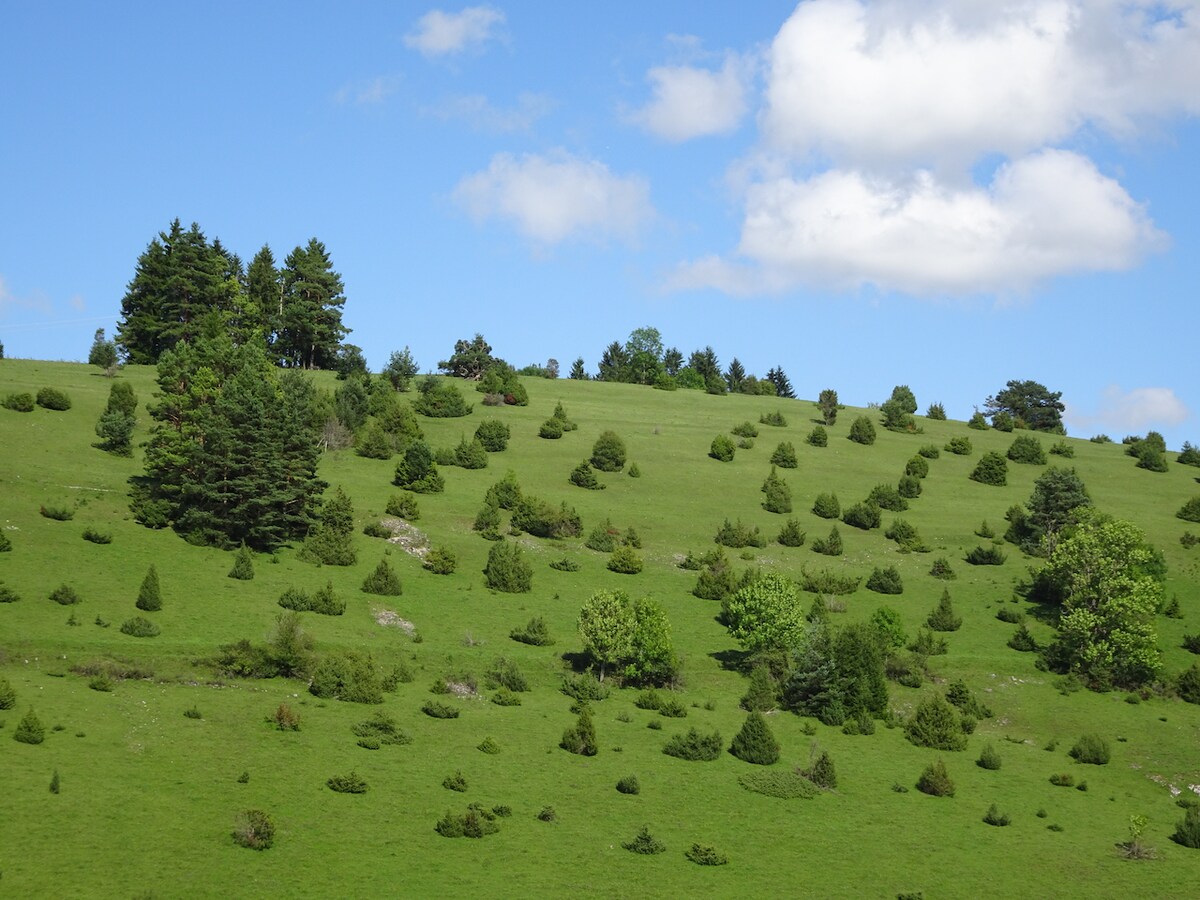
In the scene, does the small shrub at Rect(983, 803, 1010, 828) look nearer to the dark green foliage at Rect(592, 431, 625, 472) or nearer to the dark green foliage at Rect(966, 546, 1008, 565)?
the dark green foliage at Rect(966, 546, 1008, 565)

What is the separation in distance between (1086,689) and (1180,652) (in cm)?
921

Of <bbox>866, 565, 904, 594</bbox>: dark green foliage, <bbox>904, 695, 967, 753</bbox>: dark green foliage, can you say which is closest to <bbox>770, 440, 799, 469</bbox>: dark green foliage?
<bbox>866, 565, 904, 594</bbox>: dark green foliage

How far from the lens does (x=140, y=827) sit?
44406 millimetres

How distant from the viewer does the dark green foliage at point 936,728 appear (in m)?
66.9

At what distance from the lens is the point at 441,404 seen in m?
125

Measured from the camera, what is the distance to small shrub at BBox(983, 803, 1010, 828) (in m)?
57.1

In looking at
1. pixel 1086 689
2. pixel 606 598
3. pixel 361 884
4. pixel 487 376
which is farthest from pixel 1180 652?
pixel 487 376

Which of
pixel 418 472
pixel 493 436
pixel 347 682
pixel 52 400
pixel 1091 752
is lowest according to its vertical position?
pixel 1091 752

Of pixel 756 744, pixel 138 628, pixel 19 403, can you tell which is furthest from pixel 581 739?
pixel 19 403

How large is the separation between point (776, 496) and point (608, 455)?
56.2 ft

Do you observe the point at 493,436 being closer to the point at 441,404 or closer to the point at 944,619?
the point at 441,404

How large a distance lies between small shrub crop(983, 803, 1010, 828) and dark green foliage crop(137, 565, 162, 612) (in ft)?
154

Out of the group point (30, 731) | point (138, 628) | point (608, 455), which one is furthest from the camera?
point (608, 455)

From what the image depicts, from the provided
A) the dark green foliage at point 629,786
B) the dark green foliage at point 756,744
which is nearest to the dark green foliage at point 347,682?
the dark green foliage at point 629,786
